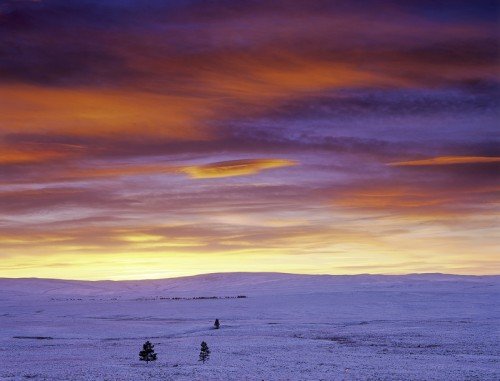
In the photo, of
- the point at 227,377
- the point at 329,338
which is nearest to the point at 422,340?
the point at 329,338

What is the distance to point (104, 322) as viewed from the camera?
6044 cm

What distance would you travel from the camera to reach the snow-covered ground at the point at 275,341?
2778 centimetres

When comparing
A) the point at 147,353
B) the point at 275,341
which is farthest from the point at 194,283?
the point at 147,353

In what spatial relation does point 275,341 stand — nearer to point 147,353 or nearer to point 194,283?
point 147,353

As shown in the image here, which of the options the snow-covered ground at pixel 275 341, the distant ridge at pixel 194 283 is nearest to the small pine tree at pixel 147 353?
the snow-covered ground at pixel 275 341

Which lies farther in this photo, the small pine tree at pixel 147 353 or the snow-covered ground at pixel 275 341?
the small pine tree at pixel 147 353

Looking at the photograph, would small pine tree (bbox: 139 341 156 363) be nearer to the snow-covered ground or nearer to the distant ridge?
the snow-covered ground

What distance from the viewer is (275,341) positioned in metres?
40.6

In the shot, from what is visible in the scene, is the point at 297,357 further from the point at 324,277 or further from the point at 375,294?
the point at 324,277

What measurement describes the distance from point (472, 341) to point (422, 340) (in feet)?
9.16

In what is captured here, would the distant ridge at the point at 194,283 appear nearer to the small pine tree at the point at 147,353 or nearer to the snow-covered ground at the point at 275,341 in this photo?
the snow-covered ground at the point at 275,341

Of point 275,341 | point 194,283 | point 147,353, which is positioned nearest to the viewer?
point 147,353

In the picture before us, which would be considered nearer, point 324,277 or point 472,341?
point 472,341

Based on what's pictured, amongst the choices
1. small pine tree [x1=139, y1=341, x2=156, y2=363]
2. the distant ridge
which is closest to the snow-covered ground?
small pine tree [x1=139, y1=341, x2=156, y2=363]
